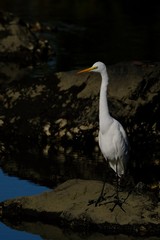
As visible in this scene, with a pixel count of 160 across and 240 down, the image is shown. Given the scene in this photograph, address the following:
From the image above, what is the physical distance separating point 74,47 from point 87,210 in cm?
1554

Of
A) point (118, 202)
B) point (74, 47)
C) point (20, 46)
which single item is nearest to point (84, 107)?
point (118, 202)

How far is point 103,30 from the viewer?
30.0m

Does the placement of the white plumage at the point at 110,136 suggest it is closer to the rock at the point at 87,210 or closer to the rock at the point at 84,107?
the rock at the point at 87,210

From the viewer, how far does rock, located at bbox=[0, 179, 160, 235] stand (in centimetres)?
1102

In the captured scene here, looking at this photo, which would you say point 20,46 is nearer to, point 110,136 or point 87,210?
point 110,136

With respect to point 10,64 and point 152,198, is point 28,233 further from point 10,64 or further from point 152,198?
point 10,64

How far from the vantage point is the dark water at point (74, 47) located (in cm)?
1309

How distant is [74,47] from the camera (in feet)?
87.0

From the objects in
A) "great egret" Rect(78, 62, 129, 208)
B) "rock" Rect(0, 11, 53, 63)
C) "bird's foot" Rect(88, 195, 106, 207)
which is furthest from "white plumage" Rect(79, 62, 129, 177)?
"rock" Rect(0, 11, 53, 63)

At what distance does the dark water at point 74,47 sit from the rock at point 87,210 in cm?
16

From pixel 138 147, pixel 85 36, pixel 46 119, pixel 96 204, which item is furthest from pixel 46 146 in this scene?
pixel 85 36

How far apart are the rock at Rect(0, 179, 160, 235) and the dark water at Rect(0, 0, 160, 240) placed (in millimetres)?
161

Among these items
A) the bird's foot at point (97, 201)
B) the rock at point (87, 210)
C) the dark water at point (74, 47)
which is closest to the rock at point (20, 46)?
the dark water at point (74, 47)

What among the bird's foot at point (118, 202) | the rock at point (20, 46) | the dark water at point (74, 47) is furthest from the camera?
the rock at point (20, 46)
